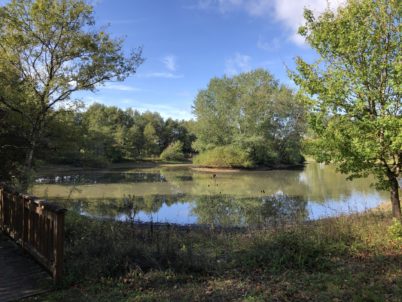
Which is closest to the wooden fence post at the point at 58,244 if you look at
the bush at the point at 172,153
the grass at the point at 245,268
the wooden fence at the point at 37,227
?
the wooden fence at the point at 37,227

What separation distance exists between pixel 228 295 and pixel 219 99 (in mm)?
40553

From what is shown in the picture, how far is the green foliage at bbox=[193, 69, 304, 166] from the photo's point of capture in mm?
41594

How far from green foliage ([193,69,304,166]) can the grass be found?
114 ft

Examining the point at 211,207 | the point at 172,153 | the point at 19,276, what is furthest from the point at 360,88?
the point at 172,153

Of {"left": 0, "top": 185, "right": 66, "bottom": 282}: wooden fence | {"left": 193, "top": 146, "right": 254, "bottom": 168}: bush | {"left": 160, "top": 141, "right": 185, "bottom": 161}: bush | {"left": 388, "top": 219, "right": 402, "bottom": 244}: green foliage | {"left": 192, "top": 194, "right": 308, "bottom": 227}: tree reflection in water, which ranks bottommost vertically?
{"left": 192, "top": 194, "right": 308, "bottom": 227}: tree reflection in water

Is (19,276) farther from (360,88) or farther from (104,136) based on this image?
(104,136)

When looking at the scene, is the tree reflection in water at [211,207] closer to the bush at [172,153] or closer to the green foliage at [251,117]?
the green foliage at [251,117]

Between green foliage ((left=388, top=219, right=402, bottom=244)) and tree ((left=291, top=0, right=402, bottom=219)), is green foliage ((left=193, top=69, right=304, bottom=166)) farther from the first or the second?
green foliage ((left=388, top=219, right=402, bottom=244))

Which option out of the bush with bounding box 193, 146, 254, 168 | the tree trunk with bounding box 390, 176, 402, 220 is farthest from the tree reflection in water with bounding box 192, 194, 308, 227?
the bush with bounding box 193, 146, 254, 168

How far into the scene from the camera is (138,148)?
63.0m

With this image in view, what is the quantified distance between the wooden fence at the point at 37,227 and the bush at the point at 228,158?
116 ft

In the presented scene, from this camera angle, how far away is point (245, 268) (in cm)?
505

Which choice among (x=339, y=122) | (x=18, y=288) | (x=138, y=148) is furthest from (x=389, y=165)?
(x=138, y=148)

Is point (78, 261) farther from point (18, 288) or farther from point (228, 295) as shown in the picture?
point (228, 295)
